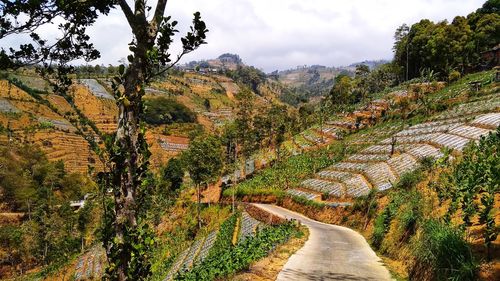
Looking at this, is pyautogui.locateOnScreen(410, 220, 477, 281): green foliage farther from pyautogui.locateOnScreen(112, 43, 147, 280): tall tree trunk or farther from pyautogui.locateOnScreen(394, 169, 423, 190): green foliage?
pyautogui.locateOnScreen(394, 169, 423, 190): green foliage

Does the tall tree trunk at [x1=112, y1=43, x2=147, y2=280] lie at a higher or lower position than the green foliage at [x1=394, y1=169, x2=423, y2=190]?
higher

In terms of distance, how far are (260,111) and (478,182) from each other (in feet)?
218

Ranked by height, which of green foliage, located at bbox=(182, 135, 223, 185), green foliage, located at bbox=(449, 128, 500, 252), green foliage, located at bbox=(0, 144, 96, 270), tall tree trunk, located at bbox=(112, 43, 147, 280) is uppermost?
tall tree trunk, located at bbox=(112, 43, 147, 280)

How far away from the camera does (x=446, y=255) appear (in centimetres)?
789

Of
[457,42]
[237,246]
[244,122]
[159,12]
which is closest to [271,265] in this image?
[237,246]

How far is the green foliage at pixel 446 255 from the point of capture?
7.19 metres

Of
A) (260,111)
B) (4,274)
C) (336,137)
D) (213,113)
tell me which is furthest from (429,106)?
(213,113)

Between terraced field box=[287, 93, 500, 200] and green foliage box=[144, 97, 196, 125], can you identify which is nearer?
terraced field box=[287, 93, 500, 200]

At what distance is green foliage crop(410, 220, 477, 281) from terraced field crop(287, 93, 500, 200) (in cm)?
1939

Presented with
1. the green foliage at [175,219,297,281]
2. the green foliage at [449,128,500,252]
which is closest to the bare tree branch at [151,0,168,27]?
the green foliage at [449,128,500,252]

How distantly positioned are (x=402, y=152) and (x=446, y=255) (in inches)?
1246

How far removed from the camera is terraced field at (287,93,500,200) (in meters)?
31.6

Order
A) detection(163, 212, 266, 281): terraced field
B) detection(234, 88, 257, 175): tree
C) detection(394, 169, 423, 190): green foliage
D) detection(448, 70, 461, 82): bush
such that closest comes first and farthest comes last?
detection(394, 169, 423, 190): green foliage, detection(163, 212, 266, 281): terraced field, detection(234, 88, 257, 175): tree, detection(448, 70, 461, 82): bush

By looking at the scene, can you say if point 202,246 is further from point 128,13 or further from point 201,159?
point 128,13
